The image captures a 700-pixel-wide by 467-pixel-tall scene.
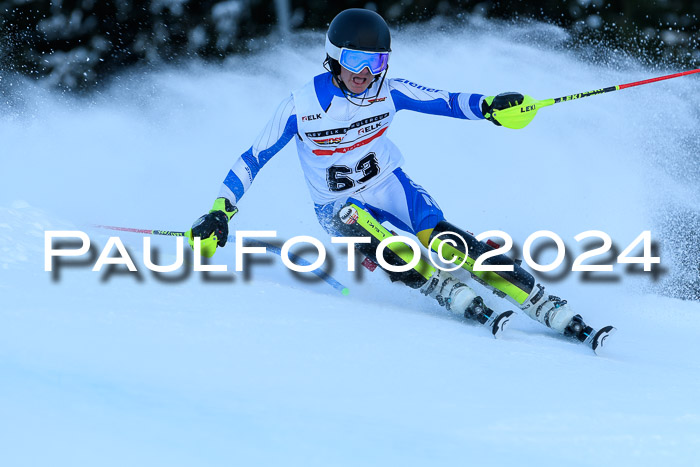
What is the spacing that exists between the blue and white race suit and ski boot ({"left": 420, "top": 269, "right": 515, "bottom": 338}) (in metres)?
0.30

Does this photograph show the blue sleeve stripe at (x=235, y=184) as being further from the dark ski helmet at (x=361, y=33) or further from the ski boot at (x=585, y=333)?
the ski boot at (x=585, y=333)

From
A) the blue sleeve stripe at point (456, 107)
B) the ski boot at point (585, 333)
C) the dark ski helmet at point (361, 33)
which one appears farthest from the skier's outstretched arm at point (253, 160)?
the ski boot at point (585, 333)

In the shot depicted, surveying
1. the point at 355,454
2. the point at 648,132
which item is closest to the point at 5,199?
the point at 355,454

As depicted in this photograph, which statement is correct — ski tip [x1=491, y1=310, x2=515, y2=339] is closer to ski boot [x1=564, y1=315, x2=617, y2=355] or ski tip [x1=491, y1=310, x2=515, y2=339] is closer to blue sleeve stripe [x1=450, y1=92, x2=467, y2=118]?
ski boot [x1=564, y1=315, x2=617, y2=355]

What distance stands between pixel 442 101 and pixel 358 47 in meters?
0.53

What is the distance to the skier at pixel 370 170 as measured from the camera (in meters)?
3.71

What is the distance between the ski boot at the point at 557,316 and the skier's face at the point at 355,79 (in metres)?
1.24

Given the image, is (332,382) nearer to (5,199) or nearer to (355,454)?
(355,454)

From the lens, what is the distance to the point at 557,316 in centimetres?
373

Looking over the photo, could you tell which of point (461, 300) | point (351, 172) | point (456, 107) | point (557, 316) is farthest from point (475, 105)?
point (557, 316)

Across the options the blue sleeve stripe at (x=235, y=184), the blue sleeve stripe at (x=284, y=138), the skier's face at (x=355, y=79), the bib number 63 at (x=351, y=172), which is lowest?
the blue sleeve stripe at (x=235, y=184)

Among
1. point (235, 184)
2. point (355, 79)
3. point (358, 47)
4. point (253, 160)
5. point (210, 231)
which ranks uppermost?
point (358, 47)

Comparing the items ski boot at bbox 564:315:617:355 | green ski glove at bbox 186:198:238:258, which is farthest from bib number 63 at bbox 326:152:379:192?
ski boot at bbox 564:315:617:355

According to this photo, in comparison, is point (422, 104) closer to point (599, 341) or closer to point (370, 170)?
point (370, 170)
